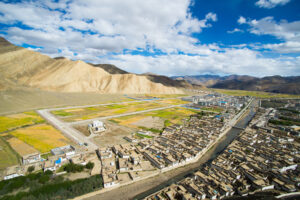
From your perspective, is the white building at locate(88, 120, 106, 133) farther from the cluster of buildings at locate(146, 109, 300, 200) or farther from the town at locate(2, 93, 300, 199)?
the cluster of buildings at locate(146, 109, 300, 200)

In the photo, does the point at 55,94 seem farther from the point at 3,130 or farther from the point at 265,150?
the point at 265,150

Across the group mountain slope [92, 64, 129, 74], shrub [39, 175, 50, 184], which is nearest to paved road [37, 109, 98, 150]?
shrub [39, 175, 50, 184]

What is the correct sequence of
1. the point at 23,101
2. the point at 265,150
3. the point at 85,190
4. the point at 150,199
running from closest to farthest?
1. the point at 150,199
2. the point at 85,190
3. the point at 265,150
4. the point at 23,101

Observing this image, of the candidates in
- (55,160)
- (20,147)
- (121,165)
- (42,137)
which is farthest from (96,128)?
(121,165)

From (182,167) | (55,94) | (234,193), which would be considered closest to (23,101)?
(55,94)

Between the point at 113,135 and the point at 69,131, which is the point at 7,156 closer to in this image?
the point at 69,131

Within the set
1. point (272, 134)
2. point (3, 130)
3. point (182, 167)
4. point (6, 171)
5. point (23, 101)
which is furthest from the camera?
point (23, 101)

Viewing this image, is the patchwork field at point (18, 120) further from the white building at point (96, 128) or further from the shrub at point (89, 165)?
the shrub at point (89, 165)
